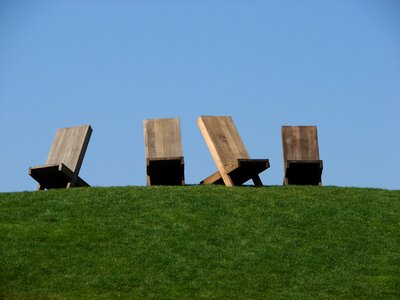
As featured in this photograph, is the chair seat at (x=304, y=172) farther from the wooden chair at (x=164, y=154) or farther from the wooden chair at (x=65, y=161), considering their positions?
the wooden chair at (x=65, y=161)

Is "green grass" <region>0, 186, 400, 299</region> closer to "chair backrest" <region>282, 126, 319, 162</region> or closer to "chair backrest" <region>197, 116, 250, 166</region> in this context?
"chair backrest" <region>197, 116, 250, 166</region>

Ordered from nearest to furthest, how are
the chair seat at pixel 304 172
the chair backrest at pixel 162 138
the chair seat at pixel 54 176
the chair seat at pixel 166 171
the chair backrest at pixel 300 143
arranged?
the chair seat at pixel 54 176
the chair seat at pixel 166 171
the chair backrest at pixel 162 138
the chair seat at pixel 304 172
the chair backrest at pixel 300 143

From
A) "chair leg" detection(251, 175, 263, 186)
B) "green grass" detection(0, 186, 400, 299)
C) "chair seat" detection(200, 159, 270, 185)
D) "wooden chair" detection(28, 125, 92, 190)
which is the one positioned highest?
"wooden chair" detection(28, 125, 92, 190)

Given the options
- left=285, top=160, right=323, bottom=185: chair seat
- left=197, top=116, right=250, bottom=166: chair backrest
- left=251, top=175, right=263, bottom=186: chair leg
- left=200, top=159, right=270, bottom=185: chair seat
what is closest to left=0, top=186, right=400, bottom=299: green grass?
left=251, top=175, right=263, bottom=186: chair leg

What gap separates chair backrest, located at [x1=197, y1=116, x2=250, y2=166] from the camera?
931 inches

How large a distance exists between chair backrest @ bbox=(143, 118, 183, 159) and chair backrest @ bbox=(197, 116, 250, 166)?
0.76m

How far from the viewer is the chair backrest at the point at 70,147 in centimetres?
2356

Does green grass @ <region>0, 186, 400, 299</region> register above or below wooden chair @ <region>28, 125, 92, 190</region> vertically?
below

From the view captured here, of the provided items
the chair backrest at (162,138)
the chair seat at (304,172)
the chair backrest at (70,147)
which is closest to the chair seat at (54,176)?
the chair backrest at (70,147)

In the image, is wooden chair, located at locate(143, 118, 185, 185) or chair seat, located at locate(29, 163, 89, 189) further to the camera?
wooden chair, located at locate(143, 118, 185, 185)

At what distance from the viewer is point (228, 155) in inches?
934

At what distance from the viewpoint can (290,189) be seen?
23172 mm

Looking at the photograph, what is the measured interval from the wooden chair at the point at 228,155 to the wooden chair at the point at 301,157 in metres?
1.06

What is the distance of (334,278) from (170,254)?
320cm
